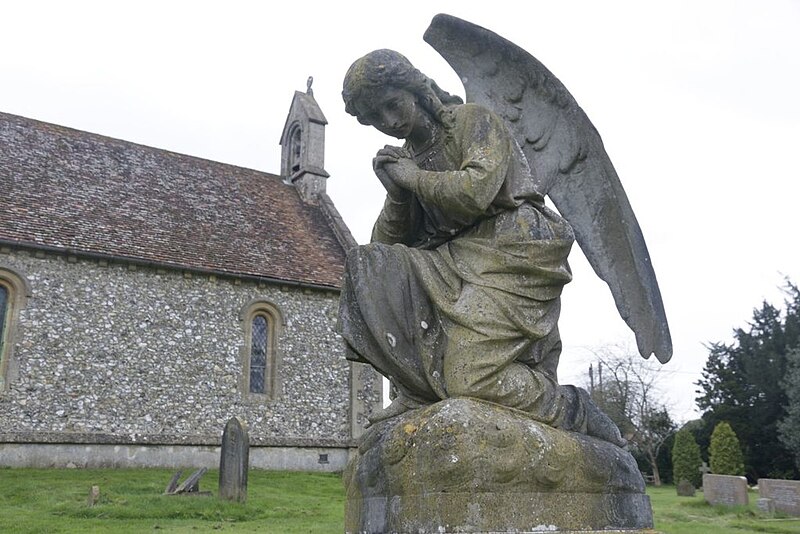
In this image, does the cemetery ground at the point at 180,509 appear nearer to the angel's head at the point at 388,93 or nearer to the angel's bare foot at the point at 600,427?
the angel's bare foot at the point at 600,427

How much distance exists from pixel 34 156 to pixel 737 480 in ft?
69.6

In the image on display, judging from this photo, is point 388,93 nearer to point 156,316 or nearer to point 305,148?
point 156,316

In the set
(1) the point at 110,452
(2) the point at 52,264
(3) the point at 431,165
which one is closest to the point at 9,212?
(2) the point at 52,264

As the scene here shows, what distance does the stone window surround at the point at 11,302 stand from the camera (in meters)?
18.4

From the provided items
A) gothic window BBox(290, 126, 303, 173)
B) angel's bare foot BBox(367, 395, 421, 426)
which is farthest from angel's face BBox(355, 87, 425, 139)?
gothic window BBox(290, 126, 303, 173)

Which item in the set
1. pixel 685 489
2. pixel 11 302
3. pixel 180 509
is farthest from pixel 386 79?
pixel 685 489

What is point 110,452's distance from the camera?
746 inches

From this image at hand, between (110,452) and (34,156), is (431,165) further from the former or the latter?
(34,156)

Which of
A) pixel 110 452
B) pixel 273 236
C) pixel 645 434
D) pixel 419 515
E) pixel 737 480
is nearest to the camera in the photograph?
pixel 419 515

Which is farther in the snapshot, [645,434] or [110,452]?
[645,434]

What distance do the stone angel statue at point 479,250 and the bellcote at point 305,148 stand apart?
23.8 meters

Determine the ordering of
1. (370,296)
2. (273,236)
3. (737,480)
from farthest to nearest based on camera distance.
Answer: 1. (273,236)
2. (737,480)
3. (370,296)

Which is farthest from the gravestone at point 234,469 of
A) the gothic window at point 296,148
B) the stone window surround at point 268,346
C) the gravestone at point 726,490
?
the gothic window at point 296,148

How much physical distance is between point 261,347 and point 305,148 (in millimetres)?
8850
